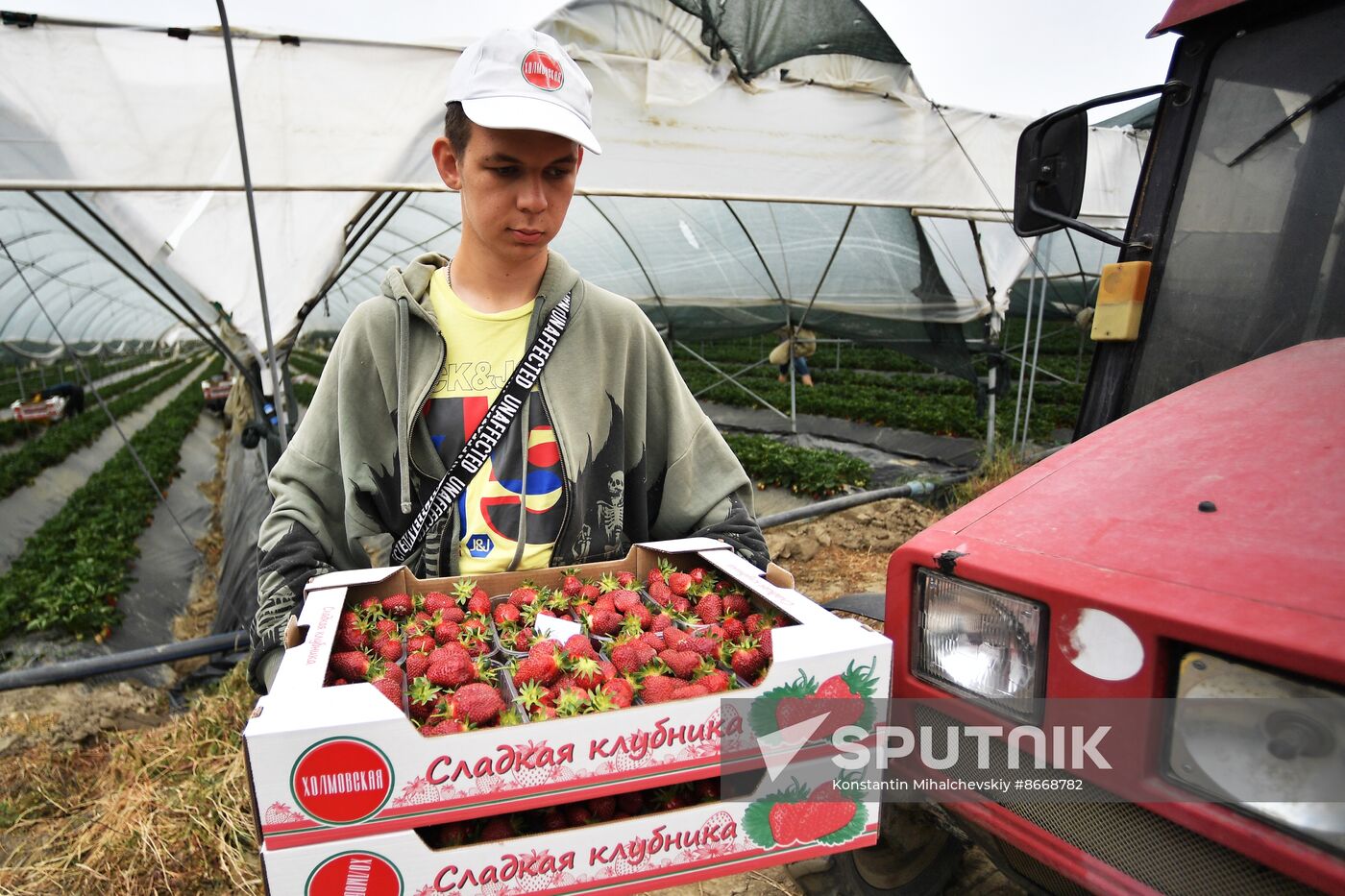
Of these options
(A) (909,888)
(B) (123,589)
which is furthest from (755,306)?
(A) (909,888)

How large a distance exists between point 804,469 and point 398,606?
770cm

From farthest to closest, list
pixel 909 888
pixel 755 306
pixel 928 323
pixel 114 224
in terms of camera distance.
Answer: pixel 755 306
pixel 928 323
pixel 114 224
pixel 909 888

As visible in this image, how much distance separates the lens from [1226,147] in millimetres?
2416

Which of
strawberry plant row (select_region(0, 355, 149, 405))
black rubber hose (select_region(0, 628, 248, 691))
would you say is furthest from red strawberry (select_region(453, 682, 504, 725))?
strawberry plant row (select_region(0, 355, 149, 405))

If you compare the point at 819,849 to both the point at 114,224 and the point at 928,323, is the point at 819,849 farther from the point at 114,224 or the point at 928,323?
the point at 928,323

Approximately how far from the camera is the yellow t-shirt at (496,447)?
1735 millimetres

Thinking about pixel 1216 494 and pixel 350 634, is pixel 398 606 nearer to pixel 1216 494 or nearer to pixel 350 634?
pixel 350 634

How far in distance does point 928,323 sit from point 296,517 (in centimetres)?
953

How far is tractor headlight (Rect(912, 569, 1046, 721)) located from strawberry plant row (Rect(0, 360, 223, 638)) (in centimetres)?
763

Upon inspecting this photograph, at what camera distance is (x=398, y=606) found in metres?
1.58

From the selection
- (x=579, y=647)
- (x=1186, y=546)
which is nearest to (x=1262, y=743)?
(x=1186, y=546)

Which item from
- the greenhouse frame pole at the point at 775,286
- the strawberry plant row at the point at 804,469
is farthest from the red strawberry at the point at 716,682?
the greenhouse frame pole at the point at 775,286

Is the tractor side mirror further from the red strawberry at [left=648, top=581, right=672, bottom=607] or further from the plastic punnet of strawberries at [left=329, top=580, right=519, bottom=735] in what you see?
the plastic punnet of strawberries at [left=329, top=580, right=519, bottom=735]

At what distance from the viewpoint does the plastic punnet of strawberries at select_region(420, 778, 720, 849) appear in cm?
116
